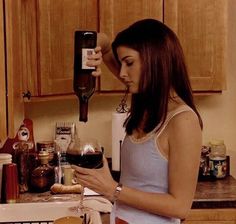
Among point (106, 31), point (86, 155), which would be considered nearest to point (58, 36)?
point (106, 31)

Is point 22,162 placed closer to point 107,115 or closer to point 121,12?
point 107,115

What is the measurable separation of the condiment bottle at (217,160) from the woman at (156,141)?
114 cm

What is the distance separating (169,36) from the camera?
170 centimetres

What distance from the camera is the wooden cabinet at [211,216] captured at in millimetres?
2471

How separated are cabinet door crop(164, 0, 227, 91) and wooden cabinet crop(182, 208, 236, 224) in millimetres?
617

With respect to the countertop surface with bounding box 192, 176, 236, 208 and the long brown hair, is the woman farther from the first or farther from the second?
the countertop surface with bounding box 192, 176, 236, 208

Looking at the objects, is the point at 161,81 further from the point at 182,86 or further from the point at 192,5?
the point at 192,5

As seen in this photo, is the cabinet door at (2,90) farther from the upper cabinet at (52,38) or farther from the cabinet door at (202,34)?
the cabinet door at (202,34)

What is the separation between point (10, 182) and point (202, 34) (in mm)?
1141

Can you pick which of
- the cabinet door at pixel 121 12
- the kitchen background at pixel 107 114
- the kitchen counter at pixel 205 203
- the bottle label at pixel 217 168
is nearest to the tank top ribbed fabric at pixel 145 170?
the kitchen counter at pixel 205 203

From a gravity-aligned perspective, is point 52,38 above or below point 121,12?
below

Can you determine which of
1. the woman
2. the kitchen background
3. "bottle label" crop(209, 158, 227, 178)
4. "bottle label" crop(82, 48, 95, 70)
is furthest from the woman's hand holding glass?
the kitchen background

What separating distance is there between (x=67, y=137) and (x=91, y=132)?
0.18m

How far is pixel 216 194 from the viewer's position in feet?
8.42
